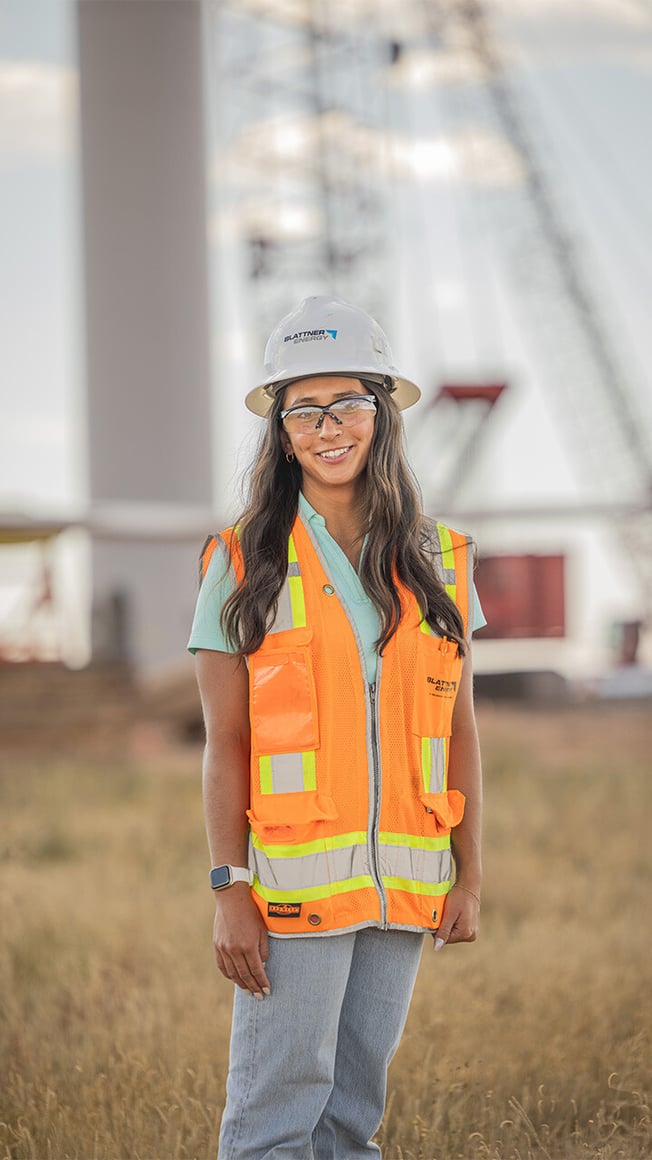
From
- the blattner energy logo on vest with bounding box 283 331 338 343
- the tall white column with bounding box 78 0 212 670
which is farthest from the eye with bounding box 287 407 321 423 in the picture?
the tall white column with bounding box 78 0 212 670

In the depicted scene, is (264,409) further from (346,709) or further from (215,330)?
(215,330)

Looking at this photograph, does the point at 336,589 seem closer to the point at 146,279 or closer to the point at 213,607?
the point at 213,607

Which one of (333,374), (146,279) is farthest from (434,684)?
(146,279)

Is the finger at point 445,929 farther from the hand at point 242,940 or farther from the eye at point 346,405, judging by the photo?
the eye at point 346,405

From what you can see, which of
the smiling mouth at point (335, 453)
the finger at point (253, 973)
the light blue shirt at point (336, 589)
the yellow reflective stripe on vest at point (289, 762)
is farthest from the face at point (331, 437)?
the finger at point (253, 973)

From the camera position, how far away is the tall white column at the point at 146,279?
2803 centimetres

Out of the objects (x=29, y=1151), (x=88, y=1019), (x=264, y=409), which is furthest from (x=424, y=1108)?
(x=264, y=409)

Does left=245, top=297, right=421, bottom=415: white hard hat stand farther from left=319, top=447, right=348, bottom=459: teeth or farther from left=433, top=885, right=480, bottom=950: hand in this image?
left=433, top=885, right=480, bottom=950: hand

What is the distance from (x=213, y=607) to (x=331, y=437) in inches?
17.1

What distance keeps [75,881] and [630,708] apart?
1907 cm

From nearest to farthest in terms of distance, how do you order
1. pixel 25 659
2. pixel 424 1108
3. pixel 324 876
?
pixel 324 876
pixel 424 1108
pixel 25 659

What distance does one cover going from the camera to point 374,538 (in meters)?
2.74

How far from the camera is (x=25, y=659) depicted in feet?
64.2

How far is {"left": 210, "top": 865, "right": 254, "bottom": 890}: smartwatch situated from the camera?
2.60 meters
